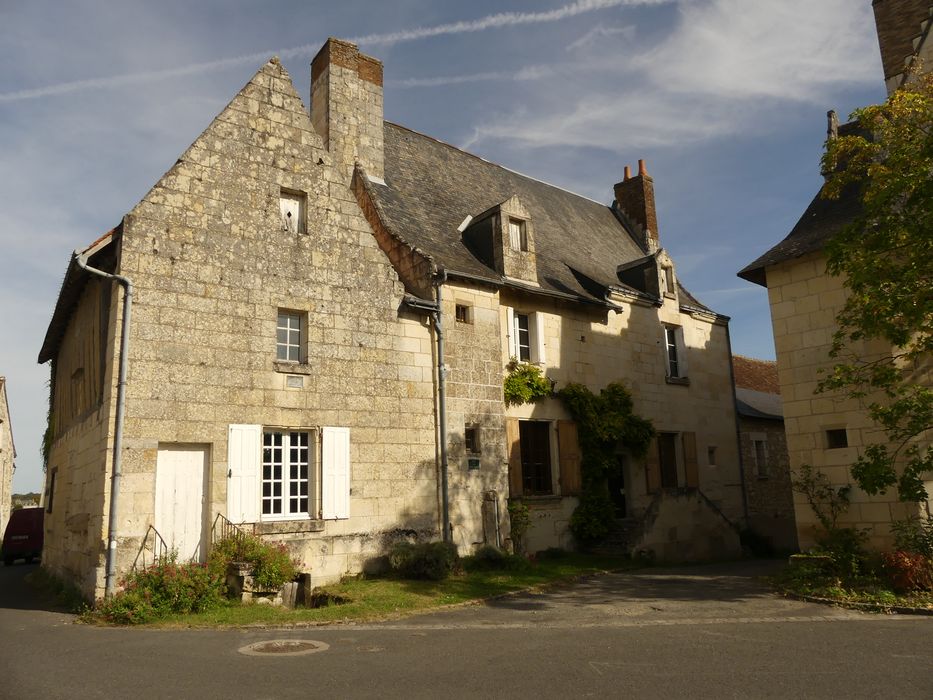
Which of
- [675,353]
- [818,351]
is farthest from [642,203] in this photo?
[818,351]

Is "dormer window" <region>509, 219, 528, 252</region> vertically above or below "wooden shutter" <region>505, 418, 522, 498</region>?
above

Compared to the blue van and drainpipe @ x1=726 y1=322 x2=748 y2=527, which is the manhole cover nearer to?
drainpipe @ x1=726 y1=322 x2=748 y2=527

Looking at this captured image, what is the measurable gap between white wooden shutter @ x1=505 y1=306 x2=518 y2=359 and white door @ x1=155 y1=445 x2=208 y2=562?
22.9 feet

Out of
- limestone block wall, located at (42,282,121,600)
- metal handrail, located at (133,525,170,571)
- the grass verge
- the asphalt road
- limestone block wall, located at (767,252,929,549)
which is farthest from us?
limestone block wall, located at (767,252,929,549)

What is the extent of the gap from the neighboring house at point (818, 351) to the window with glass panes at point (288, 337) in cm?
817

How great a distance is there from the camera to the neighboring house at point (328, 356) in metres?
10.8

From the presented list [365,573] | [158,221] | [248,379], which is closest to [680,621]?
[365,573]

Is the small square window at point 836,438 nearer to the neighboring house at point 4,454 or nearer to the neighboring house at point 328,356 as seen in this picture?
the neighboring house at point 328,356

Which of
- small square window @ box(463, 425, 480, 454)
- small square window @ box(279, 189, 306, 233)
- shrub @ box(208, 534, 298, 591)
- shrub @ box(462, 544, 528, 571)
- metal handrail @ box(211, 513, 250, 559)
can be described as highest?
small square window @ box(279, 189, 306, 233)

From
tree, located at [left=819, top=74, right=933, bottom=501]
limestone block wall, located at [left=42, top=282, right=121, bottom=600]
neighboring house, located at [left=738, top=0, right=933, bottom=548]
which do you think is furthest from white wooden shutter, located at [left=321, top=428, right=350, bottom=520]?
neighboring house, located at [left=738, top=0, right=933, bottom=548]

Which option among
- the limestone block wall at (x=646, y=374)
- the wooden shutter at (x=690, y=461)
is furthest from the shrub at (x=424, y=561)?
the wooden shutter at (x=690, y=461)

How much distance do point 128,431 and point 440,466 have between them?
5.22m

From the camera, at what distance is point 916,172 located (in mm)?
9242

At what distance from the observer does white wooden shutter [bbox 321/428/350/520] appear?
11742 mm
